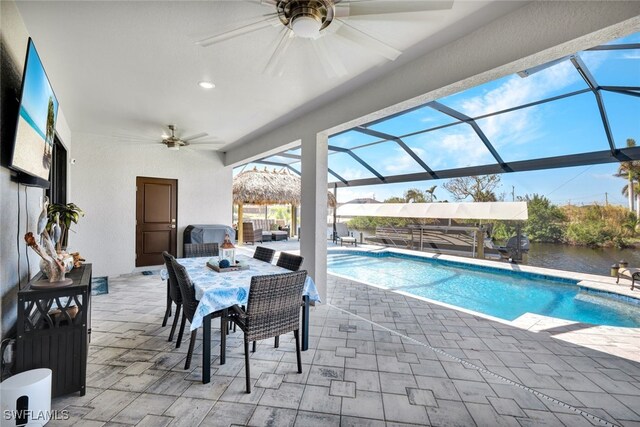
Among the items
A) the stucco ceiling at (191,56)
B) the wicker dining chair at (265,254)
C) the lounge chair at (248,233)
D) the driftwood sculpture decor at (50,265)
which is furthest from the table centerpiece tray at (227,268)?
the lounge chair at (248,233)

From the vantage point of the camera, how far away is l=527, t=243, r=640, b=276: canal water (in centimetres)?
663

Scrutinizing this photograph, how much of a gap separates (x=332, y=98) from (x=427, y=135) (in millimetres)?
3967

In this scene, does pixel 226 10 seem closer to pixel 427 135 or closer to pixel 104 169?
pixel 104 169

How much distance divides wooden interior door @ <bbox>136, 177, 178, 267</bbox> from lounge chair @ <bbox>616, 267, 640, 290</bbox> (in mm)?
9462

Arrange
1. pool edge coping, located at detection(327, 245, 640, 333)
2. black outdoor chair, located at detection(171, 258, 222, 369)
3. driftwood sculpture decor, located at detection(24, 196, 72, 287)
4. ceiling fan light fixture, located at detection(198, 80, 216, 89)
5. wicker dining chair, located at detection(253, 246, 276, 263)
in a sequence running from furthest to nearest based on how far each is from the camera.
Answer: pool edge coping, located at detection(327, 245, 640, 333)
wicker dining chair, located at detection(253, 246, 276, 263)
ceiling fan light fixture, located at detection(198, 80, 216, 89)
black outdoor chair, located at detection(171, 258, 222, 369)
driftwood sculpture decor, located at detection(24, 196, 72, 287)

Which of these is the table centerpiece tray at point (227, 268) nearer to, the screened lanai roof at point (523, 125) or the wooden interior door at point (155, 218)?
the screened lanai roof at point (523, 125)

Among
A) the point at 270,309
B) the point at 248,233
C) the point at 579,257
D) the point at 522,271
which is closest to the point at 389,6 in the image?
the point at 270,309

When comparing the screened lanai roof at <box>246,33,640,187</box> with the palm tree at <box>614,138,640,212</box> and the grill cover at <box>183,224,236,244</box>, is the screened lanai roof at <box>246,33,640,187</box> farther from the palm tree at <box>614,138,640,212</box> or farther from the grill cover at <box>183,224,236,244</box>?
the grill cover at <box>183,224,236,244</box>

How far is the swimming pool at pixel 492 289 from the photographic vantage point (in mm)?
4777

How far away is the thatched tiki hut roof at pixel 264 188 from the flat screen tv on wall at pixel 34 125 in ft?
25.5

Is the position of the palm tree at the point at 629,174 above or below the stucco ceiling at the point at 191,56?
below

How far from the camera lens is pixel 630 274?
5.61 m

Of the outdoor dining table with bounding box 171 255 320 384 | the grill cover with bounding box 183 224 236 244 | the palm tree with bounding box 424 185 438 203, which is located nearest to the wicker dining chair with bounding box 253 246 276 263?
the outdoor dining table with bounding box 171 255 320 384

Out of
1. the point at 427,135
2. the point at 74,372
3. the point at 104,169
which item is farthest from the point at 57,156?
the point at 427,135
